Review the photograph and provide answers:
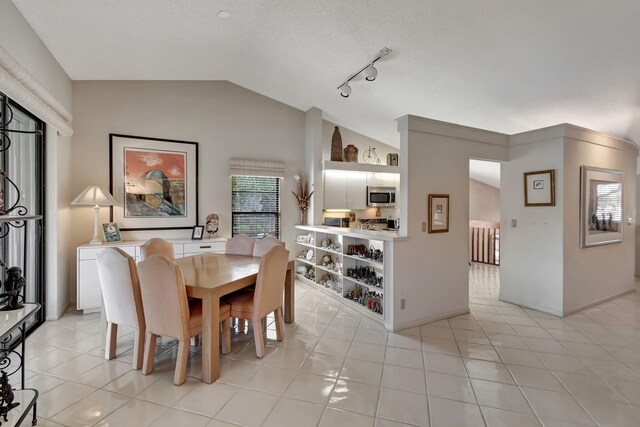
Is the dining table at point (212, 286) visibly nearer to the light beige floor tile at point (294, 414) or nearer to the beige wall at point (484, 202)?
the light beige floor tile at point (294, 414)

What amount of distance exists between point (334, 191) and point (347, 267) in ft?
6.35

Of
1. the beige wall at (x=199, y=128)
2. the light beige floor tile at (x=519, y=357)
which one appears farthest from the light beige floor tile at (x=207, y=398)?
the beige wall at (x=199, y=128)

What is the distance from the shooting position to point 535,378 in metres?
2.20

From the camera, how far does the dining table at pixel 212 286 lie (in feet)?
7.11

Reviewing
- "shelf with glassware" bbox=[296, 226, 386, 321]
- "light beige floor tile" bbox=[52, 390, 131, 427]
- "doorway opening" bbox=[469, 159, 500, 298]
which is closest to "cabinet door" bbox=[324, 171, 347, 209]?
"shelf with glassware" bbox=[296, 226, 386, 321]

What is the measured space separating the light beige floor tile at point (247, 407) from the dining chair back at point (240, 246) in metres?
1.75

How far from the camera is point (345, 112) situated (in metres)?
5.10

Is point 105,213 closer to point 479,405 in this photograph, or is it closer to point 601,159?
point 479,405

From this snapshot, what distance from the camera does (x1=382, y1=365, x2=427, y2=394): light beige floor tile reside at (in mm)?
Answer: 2084

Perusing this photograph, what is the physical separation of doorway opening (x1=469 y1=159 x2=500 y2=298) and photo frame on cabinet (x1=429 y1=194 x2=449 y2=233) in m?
2.30

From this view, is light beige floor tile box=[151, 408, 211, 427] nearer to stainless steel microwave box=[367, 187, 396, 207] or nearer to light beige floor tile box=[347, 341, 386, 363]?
light beige floor tile box=[347, 341, 386, 363]

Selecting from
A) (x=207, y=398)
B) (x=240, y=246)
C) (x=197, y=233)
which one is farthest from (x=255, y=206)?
(x=207, y=398)

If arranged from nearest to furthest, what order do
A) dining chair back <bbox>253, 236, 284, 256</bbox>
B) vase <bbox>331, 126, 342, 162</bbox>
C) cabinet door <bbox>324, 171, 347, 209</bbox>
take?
dining chair back <bbox>253, 236, 284, 256</bbox>
vase <bbox>331, 126, 342, 162</bbox>
cabinet door <bbox>324, 171, 347, 209</bbox>

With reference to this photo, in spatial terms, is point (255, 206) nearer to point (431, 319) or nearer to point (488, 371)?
point (431, 319)
